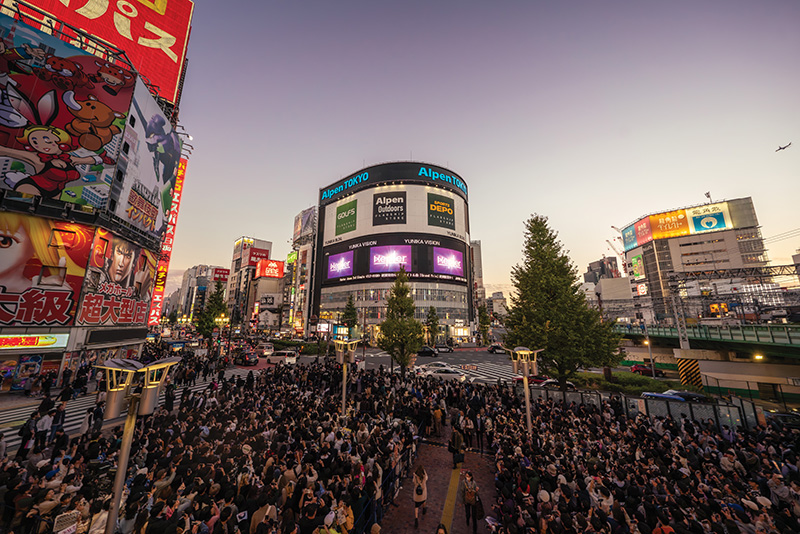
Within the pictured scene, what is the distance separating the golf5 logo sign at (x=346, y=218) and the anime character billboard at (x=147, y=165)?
46.9m

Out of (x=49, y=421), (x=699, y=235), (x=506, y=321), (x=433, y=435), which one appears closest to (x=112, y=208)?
(x=49, y=421)

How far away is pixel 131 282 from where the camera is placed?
27.1 meters

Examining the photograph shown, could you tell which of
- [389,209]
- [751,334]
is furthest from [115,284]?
[389,209]

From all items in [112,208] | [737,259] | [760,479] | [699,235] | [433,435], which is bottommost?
[433,435]

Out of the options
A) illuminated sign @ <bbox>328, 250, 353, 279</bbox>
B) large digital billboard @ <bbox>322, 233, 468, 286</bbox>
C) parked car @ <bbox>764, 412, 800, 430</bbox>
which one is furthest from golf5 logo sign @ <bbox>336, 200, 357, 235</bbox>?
parked car @ <bbox>764, 412, 800, 430</bbox>

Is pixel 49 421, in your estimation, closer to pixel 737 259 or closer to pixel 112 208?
pixel 112 208

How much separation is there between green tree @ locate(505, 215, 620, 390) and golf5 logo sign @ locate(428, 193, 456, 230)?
5374 cm

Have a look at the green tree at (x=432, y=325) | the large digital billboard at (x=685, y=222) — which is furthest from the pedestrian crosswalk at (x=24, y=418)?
the large digital billboard at (x=685, y=222)

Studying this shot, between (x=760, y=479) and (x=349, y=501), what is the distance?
1101 cm

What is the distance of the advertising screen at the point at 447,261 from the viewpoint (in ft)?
236

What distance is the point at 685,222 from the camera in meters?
90.9

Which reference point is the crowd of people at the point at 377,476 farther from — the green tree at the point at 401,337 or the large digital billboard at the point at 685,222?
the large digital billboard at the point at 685,222

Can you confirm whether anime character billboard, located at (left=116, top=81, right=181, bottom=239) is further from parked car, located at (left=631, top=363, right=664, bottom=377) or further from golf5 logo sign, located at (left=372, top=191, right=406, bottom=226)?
parked car, located at (left=631, top=363, right=664, bottom=377)

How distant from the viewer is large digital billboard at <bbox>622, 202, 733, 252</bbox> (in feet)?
287
